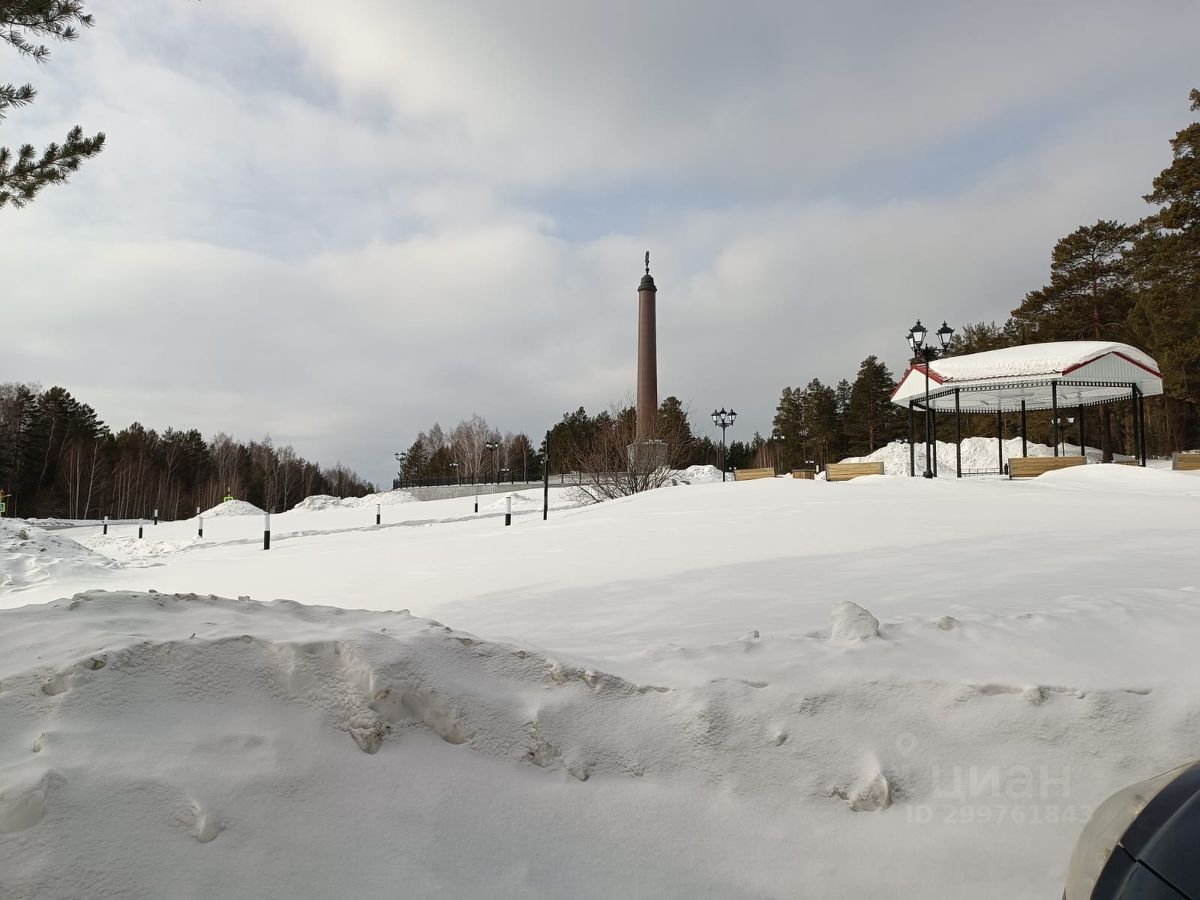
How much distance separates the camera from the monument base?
69.9 feet

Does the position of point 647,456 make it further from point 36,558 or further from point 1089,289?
point 1089,289

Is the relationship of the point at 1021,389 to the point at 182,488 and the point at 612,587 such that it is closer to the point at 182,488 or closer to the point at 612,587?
the point at 612,587

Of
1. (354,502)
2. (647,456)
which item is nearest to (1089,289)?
(647,456)

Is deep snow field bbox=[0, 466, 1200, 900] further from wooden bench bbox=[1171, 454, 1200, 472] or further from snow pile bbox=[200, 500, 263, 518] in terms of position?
snow pile bbox=[200, 500, 263, 518]

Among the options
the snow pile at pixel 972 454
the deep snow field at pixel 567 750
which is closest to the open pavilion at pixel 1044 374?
the snow pile at pixel 972 454

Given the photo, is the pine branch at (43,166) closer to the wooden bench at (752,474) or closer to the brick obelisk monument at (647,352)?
the wooden bench at (752,474)

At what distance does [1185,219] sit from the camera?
25.8 metres

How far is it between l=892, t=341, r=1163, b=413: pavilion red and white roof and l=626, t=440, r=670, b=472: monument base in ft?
25.4

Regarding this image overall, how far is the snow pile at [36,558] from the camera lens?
35.9 feet

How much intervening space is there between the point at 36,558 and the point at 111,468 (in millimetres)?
53624

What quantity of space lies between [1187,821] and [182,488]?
3018 inches

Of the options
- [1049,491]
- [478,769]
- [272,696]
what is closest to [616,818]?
[478,769]

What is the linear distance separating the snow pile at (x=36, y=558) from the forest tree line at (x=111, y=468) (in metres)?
44.6

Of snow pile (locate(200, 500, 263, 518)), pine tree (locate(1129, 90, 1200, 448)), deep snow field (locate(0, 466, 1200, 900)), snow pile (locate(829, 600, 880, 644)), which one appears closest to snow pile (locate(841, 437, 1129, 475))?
pine tree (locate(1129, 90, 1200, 448))
